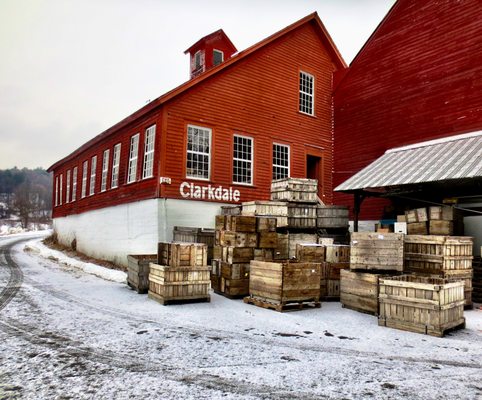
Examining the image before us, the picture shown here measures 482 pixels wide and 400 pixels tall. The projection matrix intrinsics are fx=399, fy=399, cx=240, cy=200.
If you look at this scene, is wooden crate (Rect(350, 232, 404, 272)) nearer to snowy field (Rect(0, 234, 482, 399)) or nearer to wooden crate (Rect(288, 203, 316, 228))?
snowy field (Rect(0, 234, 482, 399))

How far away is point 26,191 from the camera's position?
383ft

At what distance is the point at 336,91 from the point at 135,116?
10.9 meters

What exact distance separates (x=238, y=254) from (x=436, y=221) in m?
6.16

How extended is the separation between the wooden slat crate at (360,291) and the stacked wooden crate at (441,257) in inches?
69.0

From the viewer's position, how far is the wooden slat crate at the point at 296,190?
15.2 meters

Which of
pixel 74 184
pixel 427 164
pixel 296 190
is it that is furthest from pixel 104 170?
pixel 427 164

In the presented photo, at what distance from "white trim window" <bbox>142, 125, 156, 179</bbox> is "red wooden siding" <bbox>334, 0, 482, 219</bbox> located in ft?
31.1

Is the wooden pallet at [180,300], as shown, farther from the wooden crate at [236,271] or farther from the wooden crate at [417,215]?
the wooden crate at [417,215]

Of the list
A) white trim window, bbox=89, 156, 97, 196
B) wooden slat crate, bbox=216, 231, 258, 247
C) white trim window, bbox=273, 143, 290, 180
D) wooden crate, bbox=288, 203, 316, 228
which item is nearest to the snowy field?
wooden slat crate, bbox=216, 231, 258, 247

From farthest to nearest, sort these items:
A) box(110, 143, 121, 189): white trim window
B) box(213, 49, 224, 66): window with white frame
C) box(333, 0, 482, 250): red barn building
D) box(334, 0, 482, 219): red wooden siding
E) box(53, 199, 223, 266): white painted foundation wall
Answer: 1. box(213, 49, 224, 66): window with white frame
2. box(110, 143, 121, 189): white trim window
3. box(53, 199, 223, 266): white painted foundation wall
4. box(334, 0, 482, 219): red wooden siding
5. box(333, 0, 482, 250): red barn building

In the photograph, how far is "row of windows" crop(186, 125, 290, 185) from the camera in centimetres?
1692

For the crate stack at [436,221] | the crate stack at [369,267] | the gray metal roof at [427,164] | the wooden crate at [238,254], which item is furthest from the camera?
the gray metal roof at [427,164]

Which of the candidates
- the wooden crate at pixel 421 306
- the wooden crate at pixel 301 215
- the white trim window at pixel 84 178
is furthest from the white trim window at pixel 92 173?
the wooden crate at pixel 421 306

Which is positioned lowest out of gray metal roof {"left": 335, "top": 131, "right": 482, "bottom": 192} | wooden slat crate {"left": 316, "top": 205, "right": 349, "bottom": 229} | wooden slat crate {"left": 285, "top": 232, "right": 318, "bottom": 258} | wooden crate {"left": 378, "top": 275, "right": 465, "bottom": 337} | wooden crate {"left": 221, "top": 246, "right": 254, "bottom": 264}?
wooden crate {"left": 378, "top": 275, "right": 465, "bottom": 337}
